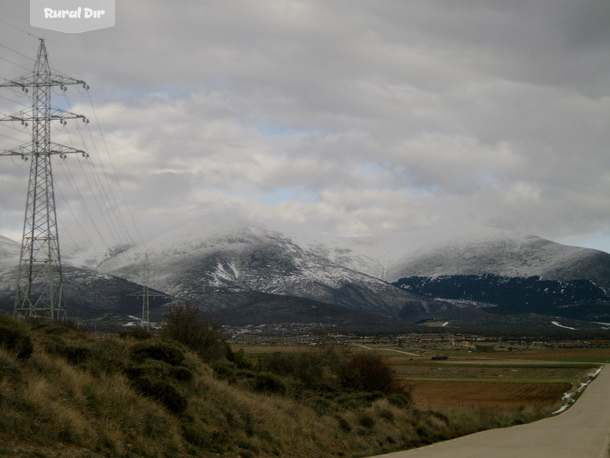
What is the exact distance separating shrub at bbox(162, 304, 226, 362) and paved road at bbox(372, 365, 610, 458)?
14.5 meters

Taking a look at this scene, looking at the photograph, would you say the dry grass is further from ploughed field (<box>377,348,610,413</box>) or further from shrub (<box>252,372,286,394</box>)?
ploughed field (<box>377,348,610,413</box>)

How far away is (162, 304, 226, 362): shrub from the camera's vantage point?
37.2m

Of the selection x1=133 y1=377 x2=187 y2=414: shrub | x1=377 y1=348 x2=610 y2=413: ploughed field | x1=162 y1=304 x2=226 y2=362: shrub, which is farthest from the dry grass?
x1=377 y1=348 x2=610 y2=413: ploughed field

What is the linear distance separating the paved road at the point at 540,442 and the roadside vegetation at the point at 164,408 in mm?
2016

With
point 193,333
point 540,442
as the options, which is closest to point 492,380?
point 540,442

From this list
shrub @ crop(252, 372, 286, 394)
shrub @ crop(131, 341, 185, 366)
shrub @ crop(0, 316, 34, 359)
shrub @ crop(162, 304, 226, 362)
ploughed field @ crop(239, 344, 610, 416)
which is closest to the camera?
shrub @ crop(0, 316, 34, 359)

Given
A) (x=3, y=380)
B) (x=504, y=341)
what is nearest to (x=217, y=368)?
(x=3, y=380)

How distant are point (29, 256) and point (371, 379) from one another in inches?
1011

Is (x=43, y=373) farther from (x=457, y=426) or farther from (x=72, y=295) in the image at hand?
(x=72, y=295)

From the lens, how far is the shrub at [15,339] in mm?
19094

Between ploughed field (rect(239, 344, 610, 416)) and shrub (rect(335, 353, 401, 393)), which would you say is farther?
ploughed field (rect(239, 344, 610, 416))

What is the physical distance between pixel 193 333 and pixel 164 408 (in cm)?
1720

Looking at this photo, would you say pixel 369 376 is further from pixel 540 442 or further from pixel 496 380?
pixel 496 380

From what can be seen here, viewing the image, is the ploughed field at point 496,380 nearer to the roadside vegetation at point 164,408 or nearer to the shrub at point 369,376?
the shrub at point 369,376
